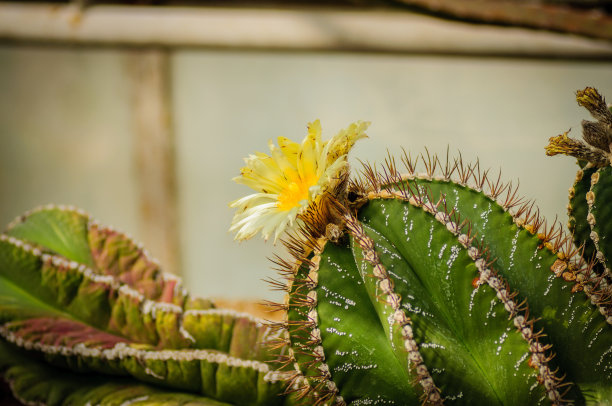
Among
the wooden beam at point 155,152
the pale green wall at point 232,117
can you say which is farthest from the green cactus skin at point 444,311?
the wooden beam at point 155,152

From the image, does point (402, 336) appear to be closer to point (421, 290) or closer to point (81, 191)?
point (421, 290)

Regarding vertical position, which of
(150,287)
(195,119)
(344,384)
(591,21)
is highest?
(195,119)

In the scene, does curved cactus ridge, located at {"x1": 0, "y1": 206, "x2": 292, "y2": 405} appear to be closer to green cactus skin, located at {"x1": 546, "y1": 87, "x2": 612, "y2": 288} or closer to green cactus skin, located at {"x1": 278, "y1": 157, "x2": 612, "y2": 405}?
green cactus skin, located at {"x1": 278, "y1": 157, "x2": 612, "y2": 405}

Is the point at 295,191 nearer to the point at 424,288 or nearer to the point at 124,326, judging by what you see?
the point at 424,288

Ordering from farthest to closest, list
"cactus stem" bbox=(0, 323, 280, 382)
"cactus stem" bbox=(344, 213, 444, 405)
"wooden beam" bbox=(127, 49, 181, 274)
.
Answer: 1. "wooden beam" bbox=(127, 49, 181, 274)
2. "cactus stem" bbox=(0, 323, 280, 382)
3. "cactus stem" bbox=(344, 213, 444, 405)

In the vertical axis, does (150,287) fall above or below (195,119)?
below

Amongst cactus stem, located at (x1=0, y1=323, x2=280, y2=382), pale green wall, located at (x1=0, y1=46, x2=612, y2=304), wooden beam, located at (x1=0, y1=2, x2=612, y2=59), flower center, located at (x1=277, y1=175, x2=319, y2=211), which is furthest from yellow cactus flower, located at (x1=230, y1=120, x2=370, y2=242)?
wooden beam, located at (x1=0, y1=2, x2=612, y2=59)

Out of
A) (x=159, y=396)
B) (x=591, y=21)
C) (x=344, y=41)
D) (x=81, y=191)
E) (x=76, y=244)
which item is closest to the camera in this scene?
(x=159, y=396)

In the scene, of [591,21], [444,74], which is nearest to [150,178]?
[444,74]
